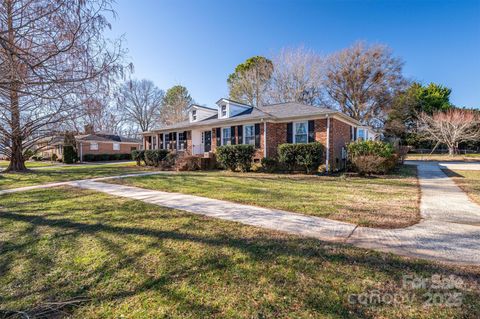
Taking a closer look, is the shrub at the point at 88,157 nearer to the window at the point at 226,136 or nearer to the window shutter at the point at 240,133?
the window at the point at 226,136

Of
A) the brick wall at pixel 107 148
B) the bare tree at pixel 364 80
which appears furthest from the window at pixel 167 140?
the bare tree at pixel 364 80

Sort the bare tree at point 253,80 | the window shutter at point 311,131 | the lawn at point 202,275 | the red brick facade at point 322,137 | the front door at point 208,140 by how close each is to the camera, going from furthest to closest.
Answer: the bare tree at point 253,80
the front door at point 208,140
the window shutter at point 311,131
the red brick facade at point 322,137
the lawn at point 202,275

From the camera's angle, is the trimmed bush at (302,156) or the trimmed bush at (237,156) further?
the trimmed bush at (237,156)

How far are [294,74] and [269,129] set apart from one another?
14.5 m

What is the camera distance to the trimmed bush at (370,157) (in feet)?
35.1

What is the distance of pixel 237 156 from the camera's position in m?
13.6

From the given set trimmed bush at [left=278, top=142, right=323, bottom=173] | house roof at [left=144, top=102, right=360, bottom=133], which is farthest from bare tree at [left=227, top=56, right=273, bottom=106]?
trimmed bush at [left=278, top=142, right=323, bottom=173]

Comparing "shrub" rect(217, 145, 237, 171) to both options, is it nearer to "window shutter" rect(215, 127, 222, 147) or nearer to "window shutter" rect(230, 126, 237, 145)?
"window shutter" rect(230, 126, 237, 145)

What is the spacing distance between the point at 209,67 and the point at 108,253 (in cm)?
1872

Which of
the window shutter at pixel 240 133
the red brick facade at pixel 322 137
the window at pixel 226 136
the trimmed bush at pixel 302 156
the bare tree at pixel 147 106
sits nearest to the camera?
the trimmed bush at pixel 302 156

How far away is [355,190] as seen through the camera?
769cm

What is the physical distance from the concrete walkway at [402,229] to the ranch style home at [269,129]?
7.01m

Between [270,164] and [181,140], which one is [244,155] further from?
[181,140]

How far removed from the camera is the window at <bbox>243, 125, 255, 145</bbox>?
14.9 m
